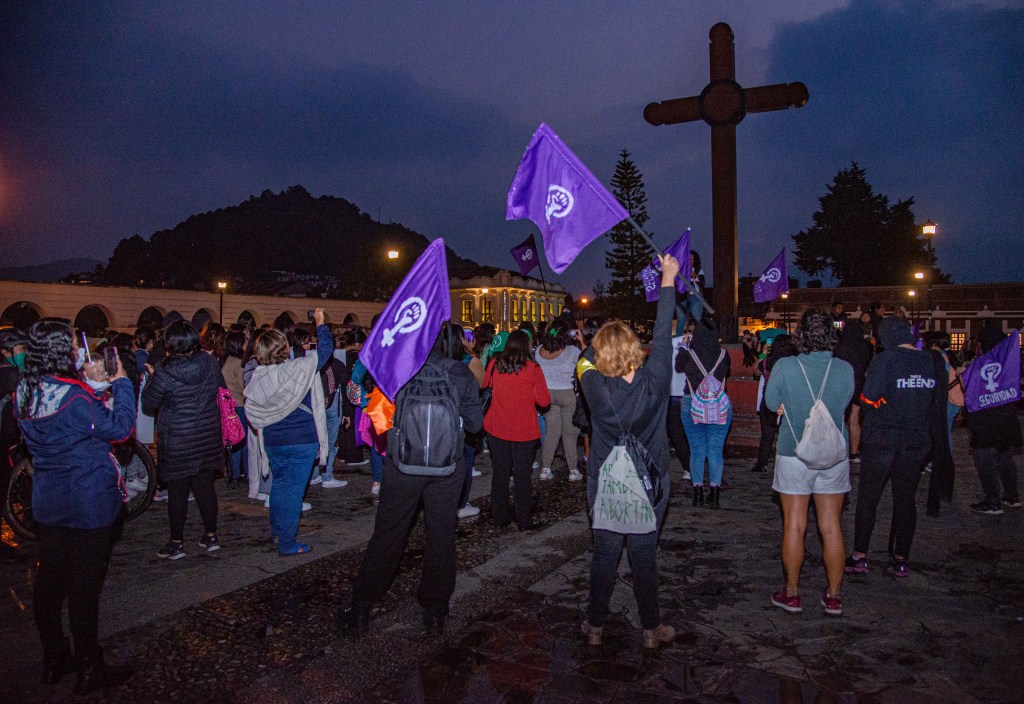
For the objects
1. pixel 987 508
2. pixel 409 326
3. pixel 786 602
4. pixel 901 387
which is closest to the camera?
pixel 409 326

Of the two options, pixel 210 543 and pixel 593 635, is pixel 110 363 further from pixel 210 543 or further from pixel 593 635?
pixel 593 635

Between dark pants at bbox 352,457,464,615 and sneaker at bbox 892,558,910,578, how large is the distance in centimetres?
354

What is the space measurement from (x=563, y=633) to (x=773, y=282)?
1086 centimetres

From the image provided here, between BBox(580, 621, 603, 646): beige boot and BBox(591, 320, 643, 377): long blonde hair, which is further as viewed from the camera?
BBox(580, 621, 603, 646): beige boot

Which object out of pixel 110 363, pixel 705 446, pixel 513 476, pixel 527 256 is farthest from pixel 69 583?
pixel 527 256

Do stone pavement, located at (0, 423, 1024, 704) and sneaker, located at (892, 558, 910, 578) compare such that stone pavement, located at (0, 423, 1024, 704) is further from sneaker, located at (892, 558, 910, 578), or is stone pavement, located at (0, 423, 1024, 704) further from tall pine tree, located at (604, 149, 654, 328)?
tall pine tree, located at (604, 149, 654, 328)

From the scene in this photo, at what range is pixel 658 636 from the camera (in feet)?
Answer: 12.9

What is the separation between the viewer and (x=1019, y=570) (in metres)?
5.16

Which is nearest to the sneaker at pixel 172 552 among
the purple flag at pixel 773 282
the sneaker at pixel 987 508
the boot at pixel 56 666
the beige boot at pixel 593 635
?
the boot at pixel 56 666

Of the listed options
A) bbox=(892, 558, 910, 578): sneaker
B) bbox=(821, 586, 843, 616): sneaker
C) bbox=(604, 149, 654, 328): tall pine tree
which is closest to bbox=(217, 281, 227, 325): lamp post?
bbox=(604, 149, 654, 328): tall pine tree

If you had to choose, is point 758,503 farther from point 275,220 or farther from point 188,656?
point 275,220

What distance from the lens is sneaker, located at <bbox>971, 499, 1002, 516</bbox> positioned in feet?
22.3

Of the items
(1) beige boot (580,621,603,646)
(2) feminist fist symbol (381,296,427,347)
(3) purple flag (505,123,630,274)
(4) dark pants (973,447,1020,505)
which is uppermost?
(3) purple flag (505,123,630,274)

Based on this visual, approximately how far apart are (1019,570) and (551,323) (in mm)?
5619
